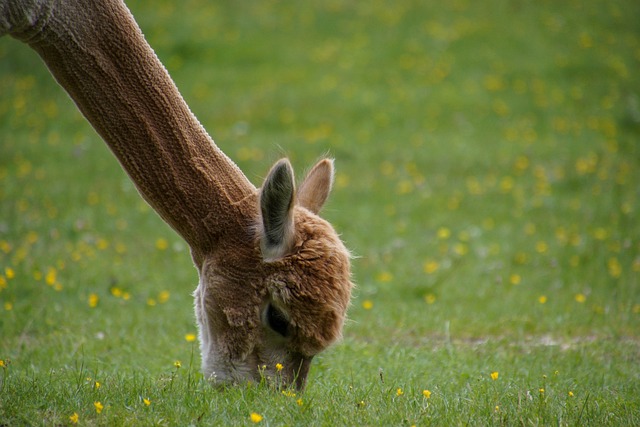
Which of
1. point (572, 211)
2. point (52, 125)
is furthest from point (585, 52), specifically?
point (52, 125)

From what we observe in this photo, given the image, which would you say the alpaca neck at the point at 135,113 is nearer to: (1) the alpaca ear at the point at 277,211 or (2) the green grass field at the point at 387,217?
(1) the alpaca ear at the point at 277,211

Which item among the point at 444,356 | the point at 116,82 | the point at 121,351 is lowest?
the point at 444,356

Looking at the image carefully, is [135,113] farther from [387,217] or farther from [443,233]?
[387,217]

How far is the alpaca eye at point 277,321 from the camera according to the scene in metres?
4.30

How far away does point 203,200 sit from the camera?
4.52m

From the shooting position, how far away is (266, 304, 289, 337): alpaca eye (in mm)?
4305

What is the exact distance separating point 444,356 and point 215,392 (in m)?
2.48

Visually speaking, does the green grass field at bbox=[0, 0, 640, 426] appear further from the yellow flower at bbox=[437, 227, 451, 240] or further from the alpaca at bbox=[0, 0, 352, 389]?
the alpaca at bbox=[0, 0, 352, 389]

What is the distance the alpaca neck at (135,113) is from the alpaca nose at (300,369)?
81 centimetres

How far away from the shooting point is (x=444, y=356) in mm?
6355

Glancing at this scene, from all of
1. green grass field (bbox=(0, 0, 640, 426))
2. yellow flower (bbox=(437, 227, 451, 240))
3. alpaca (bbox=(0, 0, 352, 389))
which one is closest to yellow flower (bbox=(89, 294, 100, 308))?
green grass field (bbox=(0, 0, 640, 426))

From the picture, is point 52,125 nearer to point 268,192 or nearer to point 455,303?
point 455,303

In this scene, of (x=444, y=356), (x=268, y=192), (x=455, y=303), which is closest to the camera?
(x=268, y=192)

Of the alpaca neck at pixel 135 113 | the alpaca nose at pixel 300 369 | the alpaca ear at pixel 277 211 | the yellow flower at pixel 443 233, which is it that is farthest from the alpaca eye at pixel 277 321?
the yellow flower at pixel 443 233
